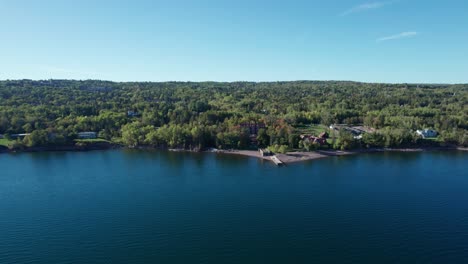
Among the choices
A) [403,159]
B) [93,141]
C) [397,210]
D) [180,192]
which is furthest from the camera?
[93,141]

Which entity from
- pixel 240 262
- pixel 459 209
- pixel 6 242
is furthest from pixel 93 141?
pixel 459 209

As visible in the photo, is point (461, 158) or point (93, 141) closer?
point (461, 158)

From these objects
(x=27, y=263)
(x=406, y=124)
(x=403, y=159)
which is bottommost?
(x=27, y=263)

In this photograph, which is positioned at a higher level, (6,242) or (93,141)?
(93,141)

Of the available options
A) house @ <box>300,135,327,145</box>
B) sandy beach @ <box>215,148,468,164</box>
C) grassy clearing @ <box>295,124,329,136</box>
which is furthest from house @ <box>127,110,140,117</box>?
house @ <box>300,135,327,145</box>

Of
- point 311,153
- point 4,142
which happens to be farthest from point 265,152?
point 4,142

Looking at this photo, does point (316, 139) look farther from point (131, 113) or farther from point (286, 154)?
point (131, 113)

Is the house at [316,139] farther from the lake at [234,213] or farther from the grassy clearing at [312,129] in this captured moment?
the lake at [234,213]

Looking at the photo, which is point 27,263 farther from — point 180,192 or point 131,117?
point 131,117

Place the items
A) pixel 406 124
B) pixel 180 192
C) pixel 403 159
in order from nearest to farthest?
pixel 180 192
pixel 403 159
pixel 406 124
